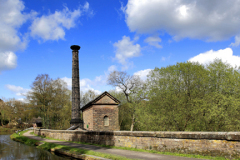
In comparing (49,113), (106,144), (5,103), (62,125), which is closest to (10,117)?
(5,103)

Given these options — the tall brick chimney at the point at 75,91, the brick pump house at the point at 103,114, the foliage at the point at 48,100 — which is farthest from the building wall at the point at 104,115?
the foliage at the point at 48,100

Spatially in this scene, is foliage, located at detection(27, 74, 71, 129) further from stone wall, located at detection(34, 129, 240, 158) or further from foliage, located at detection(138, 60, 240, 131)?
stone wall, located at detection(34, 129, 240, 158)

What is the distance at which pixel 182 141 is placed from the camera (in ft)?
26.3

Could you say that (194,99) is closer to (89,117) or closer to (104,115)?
(104,115)

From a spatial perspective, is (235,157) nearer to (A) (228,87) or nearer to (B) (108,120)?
(A) (228,87)

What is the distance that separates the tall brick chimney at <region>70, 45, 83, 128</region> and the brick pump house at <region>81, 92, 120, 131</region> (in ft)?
7.83

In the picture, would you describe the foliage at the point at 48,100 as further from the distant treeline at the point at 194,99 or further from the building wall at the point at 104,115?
the distant treeline at the point at 194,99

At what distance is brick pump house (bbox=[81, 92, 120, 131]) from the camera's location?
93.4 feet

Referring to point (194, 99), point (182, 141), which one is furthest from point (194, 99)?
point (182, 141)

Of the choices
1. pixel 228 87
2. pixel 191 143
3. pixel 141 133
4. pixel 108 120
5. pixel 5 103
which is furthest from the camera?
pixel 5 103

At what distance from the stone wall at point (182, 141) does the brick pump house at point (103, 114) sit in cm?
1588

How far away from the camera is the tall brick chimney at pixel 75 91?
87.0 ft

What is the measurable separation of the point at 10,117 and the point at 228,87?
6198cm

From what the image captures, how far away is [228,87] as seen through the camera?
2006cm
